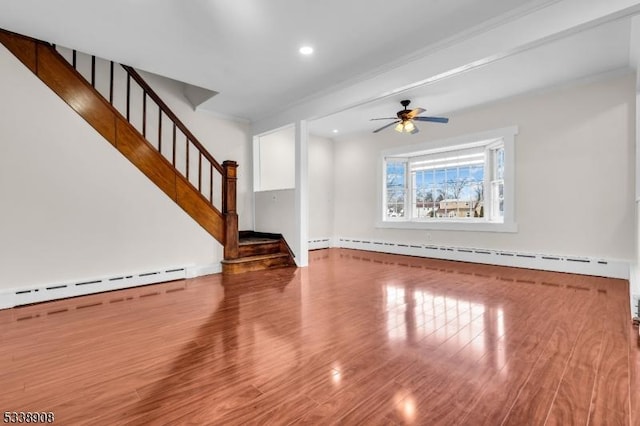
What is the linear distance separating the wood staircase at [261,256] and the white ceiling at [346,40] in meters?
2.40

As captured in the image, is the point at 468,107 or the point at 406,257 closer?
the point at 468,107

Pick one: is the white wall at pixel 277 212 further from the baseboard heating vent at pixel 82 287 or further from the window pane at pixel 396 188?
the window pane at pixel 396 188

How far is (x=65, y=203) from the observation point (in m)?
3.56

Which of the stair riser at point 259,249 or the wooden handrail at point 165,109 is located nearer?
the wooden handrail at point 165,109

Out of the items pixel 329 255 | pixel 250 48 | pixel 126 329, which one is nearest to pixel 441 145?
pixel 329 255

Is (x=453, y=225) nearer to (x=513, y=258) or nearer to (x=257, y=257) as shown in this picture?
(x=513, y=258)

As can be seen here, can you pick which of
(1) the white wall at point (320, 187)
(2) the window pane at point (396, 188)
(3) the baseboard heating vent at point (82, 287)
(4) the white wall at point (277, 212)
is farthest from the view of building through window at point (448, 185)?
(3) the baseboard heating vent at point (82, 287)

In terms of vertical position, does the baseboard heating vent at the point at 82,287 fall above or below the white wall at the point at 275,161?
below

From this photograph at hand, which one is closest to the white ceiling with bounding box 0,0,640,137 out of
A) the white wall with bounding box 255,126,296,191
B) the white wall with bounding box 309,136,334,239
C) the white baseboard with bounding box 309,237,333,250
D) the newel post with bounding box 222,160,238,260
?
the newel post with bounding box 222,160,238,260

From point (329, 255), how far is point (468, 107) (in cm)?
388

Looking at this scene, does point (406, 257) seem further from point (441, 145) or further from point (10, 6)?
point (10, 6)

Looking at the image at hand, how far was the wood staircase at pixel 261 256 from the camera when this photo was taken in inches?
190

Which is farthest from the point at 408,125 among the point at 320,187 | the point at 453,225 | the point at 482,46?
the point at 320,187

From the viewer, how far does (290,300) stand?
3.32 meters
